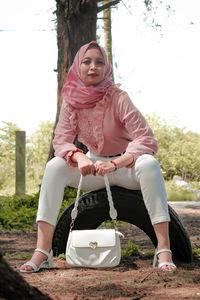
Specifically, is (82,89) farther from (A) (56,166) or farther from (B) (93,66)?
(A) (56,166)

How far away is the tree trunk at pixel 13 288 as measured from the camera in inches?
65.9

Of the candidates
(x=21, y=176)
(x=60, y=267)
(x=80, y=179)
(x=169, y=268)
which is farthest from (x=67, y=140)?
(x=21, y=176)

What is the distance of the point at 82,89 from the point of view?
3.38m

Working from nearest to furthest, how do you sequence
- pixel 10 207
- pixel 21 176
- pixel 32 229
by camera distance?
pixel 32 229
pixel 10 207
pixel 21 176

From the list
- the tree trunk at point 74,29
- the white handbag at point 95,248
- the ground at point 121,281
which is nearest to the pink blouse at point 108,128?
the white handbag at point 95,248

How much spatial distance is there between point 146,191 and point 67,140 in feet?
2.62

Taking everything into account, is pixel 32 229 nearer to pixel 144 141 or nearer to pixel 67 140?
pixel 67 140

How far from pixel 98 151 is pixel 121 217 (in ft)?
1.83

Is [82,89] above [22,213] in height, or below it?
above

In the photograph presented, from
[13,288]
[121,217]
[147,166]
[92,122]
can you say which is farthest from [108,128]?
[13,288]

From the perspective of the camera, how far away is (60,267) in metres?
3.19

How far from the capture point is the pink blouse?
3.16 m

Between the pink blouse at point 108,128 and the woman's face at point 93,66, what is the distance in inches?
5.7

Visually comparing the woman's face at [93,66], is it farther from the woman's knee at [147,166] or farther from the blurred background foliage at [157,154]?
the blurred background foliage at [157,154]
